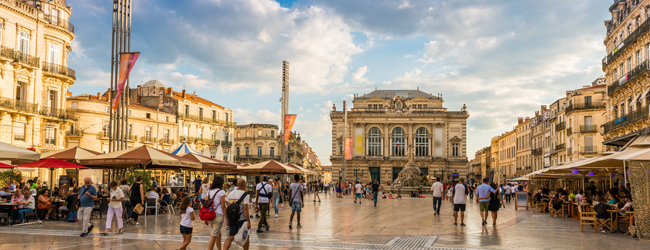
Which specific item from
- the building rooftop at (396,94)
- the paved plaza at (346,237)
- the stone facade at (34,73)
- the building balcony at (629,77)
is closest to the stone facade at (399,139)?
the building rooftop at (396,94)

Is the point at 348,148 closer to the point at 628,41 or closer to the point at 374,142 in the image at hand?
the point at 628,41

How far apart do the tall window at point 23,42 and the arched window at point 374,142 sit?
53615mm

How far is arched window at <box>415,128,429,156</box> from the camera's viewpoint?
7625 cm

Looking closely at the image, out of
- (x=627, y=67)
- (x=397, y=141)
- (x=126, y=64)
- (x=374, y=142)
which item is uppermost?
(x=627, y=67)

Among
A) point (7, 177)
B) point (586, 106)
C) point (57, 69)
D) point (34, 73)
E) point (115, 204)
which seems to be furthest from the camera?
point (586, 106)

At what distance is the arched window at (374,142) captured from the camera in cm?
7681

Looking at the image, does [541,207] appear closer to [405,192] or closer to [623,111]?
[623,111]

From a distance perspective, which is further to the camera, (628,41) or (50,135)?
(50,135)

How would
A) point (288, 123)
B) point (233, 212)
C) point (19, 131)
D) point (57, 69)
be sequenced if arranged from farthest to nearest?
point (57, 69)
point (19, 131)
point (288, 123)
point (233, 212)

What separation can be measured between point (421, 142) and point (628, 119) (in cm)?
4789

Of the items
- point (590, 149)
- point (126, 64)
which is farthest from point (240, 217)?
point (590, 149)

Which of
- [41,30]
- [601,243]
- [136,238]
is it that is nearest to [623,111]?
[601,243]

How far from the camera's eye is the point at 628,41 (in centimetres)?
2884

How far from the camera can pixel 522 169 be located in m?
75.2
